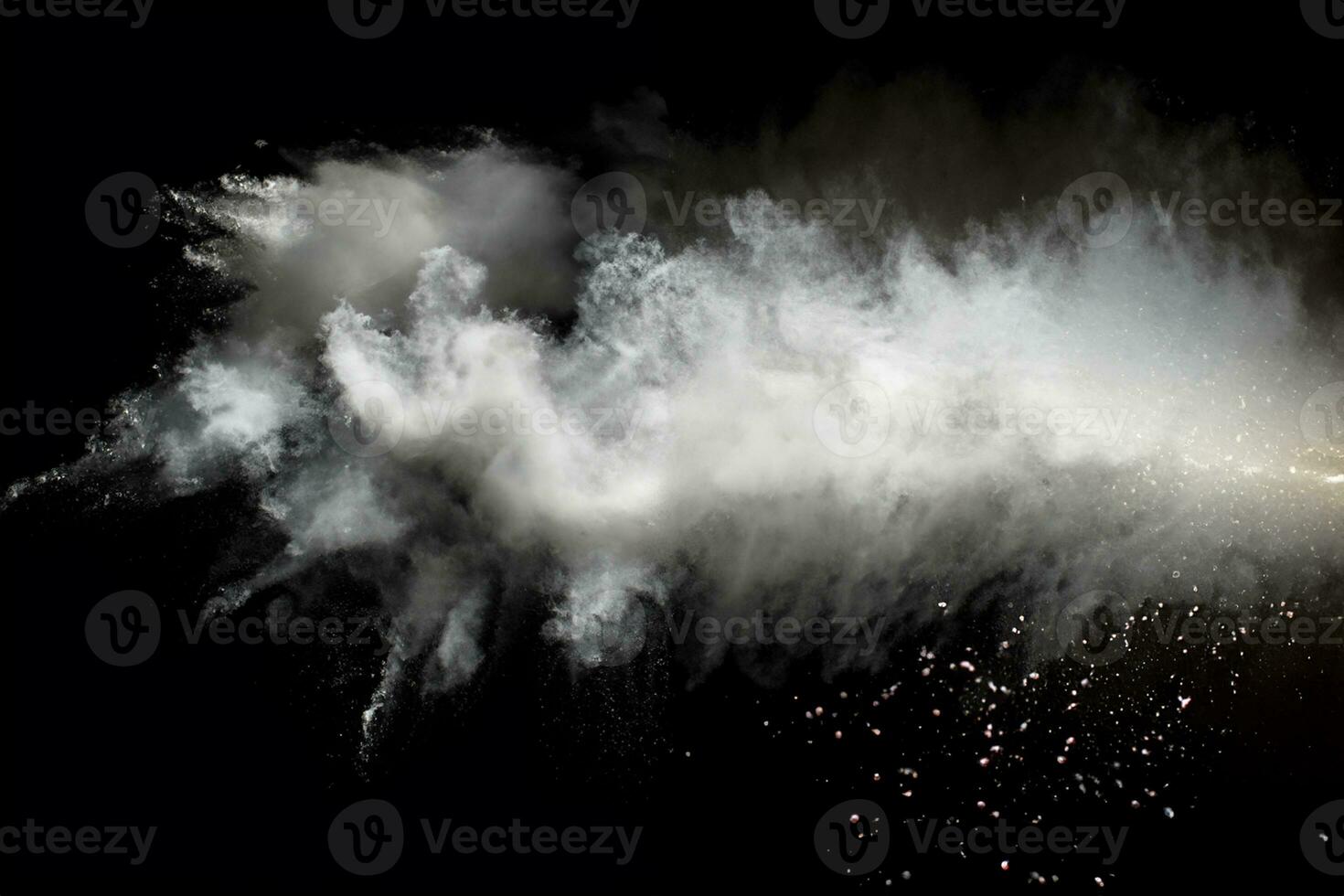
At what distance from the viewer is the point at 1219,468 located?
6.79 metres

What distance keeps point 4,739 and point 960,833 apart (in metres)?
9.46

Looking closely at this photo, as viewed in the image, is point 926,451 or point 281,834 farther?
point 281,834

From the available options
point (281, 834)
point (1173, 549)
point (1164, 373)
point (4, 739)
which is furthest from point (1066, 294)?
point (4, 739)

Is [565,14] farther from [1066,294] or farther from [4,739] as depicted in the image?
[4,739]

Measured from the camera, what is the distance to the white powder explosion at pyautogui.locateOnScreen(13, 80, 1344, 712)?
6.68 metres

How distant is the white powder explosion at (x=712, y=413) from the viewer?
21.9 feet

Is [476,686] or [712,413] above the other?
[712,413]

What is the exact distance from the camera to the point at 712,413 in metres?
6.70

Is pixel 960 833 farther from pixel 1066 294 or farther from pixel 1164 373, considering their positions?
pixel 1066 294

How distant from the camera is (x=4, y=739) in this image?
23.2ft

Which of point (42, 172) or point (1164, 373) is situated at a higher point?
point (42, 172)

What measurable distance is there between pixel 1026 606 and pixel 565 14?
7135 millimetres

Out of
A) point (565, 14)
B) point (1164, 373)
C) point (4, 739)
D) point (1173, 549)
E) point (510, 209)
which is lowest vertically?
point (4, 739)

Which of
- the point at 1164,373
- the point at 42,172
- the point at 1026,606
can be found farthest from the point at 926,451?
the point at 42,172
